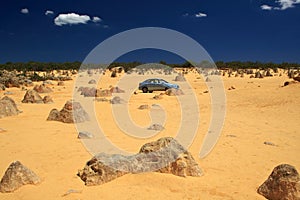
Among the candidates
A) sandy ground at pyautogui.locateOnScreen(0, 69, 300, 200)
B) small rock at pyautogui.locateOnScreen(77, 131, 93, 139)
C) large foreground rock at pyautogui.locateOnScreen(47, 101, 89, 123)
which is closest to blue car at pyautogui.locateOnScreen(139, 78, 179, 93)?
sandy ground at pyautogui.locateOnScreen(0, 69, 300, 200)

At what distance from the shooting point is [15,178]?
15.8 feet

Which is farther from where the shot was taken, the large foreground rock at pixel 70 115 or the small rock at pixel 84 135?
the large foreground rock at pixel 70 115

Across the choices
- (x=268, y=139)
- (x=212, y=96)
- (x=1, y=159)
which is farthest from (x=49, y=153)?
(x=212, y=96)

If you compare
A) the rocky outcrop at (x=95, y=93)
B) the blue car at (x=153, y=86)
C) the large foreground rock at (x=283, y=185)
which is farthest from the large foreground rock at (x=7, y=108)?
the blue car at (x=153, y=86)

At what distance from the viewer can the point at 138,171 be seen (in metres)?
5.42

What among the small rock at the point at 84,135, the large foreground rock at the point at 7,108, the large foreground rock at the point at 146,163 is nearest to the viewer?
the large foreground rock at the point at 146,163

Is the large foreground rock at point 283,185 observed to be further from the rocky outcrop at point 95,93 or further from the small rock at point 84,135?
the rocky outcrop at point 95,93

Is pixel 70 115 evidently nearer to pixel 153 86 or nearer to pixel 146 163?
pixel 146 163

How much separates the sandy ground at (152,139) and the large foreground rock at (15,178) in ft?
0.37

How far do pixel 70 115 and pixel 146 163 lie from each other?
5.54 m

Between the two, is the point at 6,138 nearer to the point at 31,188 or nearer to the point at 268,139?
the point at 31,188

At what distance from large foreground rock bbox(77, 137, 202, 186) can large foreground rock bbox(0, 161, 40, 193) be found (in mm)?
857

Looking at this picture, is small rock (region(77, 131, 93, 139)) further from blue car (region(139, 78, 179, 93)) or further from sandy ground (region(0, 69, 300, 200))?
blue car (region(139, 78, 179, 93))

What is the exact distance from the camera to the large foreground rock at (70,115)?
34.0ft
